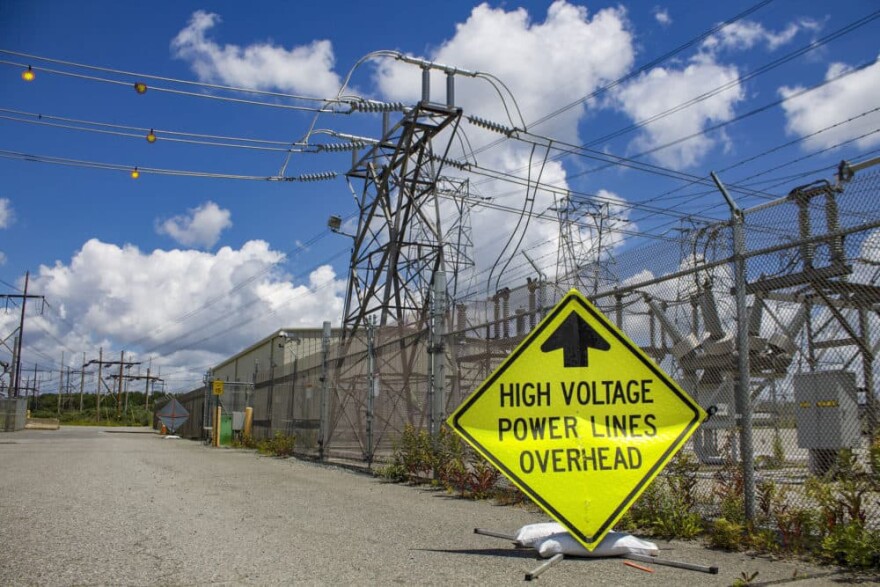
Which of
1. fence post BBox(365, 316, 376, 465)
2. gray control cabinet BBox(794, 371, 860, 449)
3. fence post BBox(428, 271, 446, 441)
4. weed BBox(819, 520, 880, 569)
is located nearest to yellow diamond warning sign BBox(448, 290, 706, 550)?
weed BBox(819, 520, 880, 569)

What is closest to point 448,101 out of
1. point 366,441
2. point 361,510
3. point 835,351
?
point 366,441

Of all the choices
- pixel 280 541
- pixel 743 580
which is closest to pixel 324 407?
pixel 280 541

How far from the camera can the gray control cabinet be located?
248 inches

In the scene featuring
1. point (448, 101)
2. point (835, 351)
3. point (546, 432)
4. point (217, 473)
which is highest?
point (448, 101)

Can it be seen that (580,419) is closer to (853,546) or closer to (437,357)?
(853,546)

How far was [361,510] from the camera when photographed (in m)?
8.77

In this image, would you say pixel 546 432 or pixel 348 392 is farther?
pixel 348 392

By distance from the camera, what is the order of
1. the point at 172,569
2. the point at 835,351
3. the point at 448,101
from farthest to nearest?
the point at 448,101
the point at 835,351
the point at 172,569

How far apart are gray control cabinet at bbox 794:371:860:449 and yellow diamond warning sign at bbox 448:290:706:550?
80.7 inches

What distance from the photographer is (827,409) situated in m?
6.59

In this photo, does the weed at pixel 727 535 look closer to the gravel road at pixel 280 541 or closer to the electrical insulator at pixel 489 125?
the gravel road at pixel 280 541

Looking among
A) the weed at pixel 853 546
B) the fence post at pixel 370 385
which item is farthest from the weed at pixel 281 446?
the weed at pixel 853 546

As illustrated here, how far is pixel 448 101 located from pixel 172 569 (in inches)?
657

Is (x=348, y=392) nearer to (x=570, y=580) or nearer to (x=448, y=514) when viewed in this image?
(x=448, y=514)
